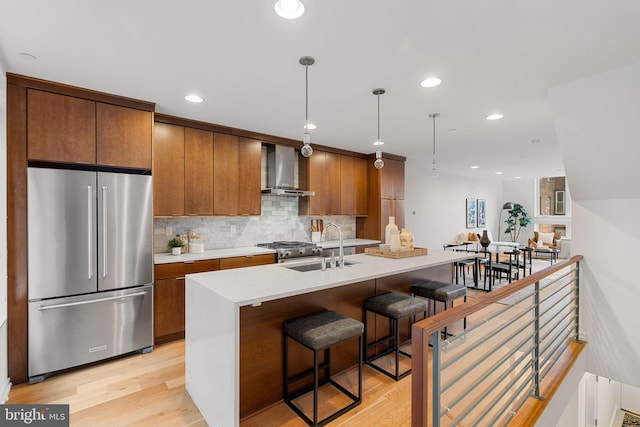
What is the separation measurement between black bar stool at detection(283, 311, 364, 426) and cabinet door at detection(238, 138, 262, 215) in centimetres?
222

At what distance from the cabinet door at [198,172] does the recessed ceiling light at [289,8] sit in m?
2.36

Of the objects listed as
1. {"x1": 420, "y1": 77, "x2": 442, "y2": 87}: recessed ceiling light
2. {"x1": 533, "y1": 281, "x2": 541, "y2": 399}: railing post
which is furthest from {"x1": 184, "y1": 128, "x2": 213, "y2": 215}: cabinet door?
{"x1": 533, "y1": 281, "x2": 541, "y2": 399}: railing post

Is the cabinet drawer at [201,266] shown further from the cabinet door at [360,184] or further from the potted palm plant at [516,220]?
the potted palm plant at [516,220]

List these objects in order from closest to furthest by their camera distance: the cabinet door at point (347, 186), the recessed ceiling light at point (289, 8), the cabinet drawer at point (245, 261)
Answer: the recessed ceiling light at point (289, 8)
the cabinet drawer at point (245, 261)
the cabinet door at point (347, 186)

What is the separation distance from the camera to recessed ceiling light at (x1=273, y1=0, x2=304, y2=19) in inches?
64.6

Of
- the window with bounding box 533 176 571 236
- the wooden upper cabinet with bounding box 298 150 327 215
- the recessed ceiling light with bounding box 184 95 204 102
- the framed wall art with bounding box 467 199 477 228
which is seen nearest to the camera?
the recessed ceiling light with bounding box 184 95 204 102

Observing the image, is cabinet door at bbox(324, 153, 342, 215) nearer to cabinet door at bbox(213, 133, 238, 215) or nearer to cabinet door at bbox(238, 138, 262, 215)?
cabinet door at bbox(238, 138, 262, 215)

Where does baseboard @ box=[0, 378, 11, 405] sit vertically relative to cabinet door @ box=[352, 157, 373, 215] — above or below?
below

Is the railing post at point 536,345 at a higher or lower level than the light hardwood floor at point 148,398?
higher

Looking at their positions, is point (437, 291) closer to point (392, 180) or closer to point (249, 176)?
point (249, 176)

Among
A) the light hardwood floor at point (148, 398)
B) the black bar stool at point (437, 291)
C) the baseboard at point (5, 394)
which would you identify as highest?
the black bar stool at point (437, 291)

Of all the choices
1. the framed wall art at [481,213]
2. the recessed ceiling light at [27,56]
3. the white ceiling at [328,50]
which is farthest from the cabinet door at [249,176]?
the framed wall art at [481,213]

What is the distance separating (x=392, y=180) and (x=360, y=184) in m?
0.60

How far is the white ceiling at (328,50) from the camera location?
5.61 feet
